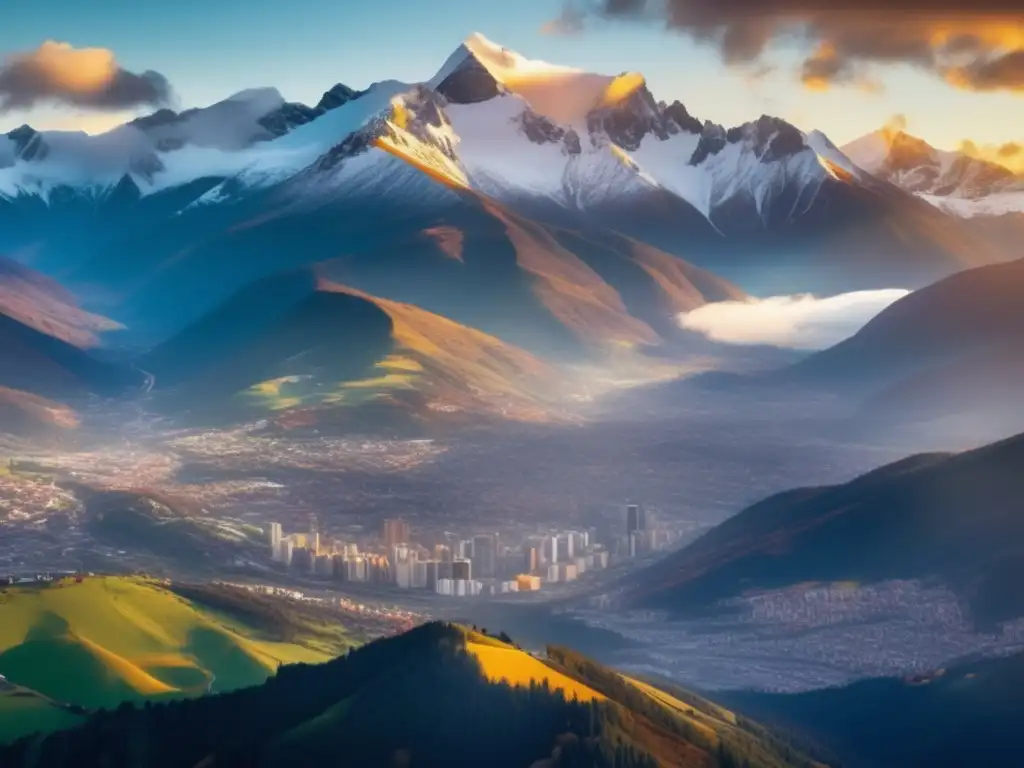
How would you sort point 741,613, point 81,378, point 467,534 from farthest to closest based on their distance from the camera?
point 81,378
point 467,534
point 741,613

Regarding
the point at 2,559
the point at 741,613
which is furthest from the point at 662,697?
the point at 2,559

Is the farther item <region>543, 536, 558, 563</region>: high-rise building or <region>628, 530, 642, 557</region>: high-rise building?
<region>628, 530, 642, 557</region>: high-rise building

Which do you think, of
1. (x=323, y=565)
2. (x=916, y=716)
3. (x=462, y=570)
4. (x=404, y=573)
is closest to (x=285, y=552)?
(x=323, y=565)

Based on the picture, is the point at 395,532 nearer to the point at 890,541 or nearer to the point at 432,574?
the point at 432,574

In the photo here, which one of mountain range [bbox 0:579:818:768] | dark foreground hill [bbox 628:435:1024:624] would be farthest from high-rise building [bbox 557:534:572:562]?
mountain range [bbox 0:579:818:768]

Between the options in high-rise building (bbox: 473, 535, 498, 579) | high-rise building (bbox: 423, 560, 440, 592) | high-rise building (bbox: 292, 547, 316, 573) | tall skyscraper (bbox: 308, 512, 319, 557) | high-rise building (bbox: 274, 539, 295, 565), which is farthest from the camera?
tall skyscraper (bbox: 308, 512, 319, 557)

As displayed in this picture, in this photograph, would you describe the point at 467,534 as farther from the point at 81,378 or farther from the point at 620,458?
the point at 81,378

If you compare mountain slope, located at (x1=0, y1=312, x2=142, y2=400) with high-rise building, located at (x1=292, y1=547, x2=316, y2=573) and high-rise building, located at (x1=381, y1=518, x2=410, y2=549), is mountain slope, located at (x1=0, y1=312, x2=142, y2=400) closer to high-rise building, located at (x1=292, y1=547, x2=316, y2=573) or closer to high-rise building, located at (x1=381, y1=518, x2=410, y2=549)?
high-rise building, located at (x1=381, y1=518, x2=410, y2=549)
